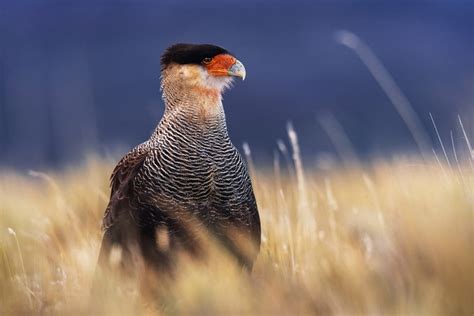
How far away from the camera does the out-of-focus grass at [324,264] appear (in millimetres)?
3484

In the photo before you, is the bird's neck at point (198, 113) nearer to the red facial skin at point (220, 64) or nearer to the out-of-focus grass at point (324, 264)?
the red facial skin at point (220, 64)

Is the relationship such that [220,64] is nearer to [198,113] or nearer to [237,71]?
[237,71]

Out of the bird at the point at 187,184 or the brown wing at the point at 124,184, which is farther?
the brown wing at the point at 124,184

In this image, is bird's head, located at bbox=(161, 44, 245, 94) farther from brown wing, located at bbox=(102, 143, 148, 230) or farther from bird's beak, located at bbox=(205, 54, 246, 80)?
brown wing, located at bbox=(102, 143, 148, 230)

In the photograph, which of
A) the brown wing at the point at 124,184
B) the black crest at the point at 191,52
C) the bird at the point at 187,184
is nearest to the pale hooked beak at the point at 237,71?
the bird at the point at 187,184

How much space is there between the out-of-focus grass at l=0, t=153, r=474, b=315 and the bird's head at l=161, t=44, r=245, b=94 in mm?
768

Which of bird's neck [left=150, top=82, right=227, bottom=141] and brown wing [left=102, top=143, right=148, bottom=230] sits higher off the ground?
bird's neck [left=150, top=82, right=227, bottom=141]

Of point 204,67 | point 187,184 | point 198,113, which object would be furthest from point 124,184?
point 204,67

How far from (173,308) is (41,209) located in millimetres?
2245

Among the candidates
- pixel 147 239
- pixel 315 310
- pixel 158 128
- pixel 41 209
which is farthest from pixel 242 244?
pixel 41 209

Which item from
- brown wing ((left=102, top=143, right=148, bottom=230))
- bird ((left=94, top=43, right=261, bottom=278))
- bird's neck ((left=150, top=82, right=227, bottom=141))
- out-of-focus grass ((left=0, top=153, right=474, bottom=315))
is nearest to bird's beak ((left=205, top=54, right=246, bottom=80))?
bird ((left=94, top=43, right=261, bottom=278))

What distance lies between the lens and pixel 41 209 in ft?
21.0

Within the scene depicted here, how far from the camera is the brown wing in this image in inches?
188

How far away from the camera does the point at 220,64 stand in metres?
4.79
